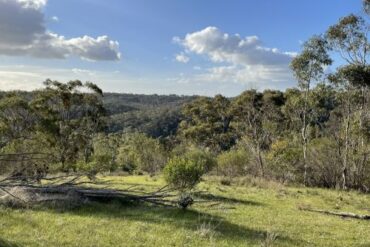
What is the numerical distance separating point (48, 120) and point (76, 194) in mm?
27847

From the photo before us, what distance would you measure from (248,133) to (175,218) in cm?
2480

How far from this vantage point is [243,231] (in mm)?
9836

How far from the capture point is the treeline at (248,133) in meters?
23.7

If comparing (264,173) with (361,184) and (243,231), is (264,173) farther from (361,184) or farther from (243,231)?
(243,231)

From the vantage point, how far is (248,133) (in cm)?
3497

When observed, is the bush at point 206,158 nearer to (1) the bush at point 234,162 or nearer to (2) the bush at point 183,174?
(1) the bush at point 234,162

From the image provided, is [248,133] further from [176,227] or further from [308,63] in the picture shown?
[176,227]

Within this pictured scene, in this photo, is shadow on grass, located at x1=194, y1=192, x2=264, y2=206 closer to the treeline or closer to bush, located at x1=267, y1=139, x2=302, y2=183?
the treeline

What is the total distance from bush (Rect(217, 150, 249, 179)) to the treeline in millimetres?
78

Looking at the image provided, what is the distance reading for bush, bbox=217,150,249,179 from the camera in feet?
105

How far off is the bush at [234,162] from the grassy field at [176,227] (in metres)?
18.0

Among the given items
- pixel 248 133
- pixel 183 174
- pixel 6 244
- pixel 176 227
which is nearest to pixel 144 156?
pixel 248 133

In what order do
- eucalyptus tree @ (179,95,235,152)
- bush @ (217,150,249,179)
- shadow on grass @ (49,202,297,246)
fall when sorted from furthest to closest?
eucalyptus tree @ (179,95,235,152), bush @ (217,150,249,179), shadow on grass @ (49,202,297,246)

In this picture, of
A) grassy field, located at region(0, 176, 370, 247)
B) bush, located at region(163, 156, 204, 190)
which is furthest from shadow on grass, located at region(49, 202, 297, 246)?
bush, located at region(163, 156, 204, 190)
